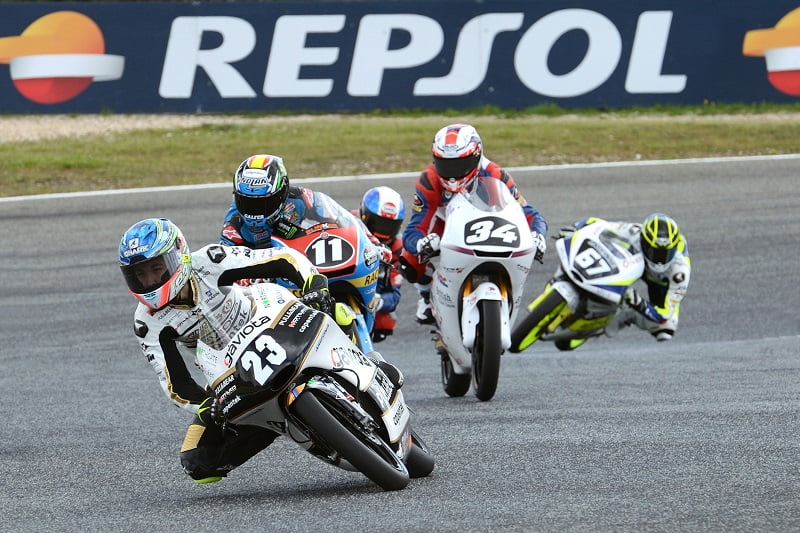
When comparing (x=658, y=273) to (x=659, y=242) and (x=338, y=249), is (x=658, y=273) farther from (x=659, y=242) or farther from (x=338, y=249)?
(x=338, y=249)

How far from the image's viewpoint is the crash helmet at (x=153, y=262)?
5.88 metres

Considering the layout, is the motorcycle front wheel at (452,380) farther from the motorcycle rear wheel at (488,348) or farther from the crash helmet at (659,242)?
the crash helmet at (659,242)

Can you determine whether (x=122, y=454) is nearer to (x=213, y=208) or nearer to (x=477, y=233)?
(x=477, y=233)

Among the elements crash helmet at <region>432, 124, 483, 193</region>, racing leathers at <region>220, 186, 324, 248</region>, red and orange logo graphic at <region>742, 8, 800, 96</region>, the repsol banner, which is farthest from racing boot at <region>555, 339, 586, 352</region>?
red and orange logo graphic at <region>742, 8, 800, 96</region>

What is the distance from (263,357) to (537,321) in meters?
5.08

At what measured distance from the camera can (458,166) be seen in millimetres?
9055

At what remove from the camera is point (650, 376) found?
1007cm

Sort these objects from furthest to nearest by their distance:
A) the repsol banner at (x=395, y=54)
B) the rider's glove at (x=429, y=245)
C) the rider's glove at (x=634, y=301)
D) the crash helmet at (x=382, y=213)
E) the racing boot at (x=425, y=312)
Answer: the repsol banner at (x=395, y=54) < the rider's glove at (x=634, y=301) < the crash helmet at (x=382, y=213) < the racing boot at (x=425, y=312) < the rider's glove at (x=429, y=245)

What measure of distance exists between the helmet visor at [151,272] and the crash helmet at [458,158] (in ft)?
11.2

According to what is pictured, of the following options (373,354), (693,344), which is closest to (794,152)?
(693,344)

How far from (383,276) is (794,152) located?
10.7 m

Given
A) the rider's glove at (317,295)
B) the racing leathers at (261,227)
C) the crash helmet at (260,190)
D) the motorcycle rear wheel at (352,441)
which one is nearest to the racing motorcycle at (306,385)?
the motorcycle rear wheel at (352,441)

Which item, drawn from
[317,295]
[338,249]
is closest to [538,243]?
[338,249]

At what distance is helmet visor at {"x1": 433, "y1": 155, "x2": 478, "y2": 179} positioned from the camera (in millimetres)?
9047
